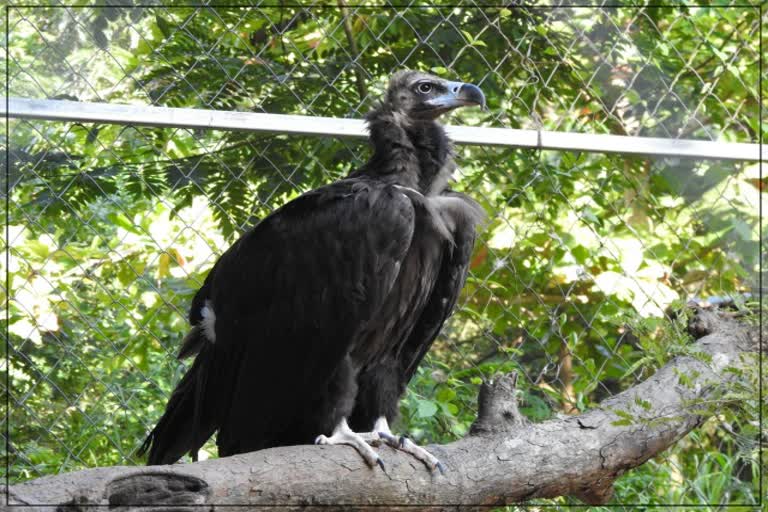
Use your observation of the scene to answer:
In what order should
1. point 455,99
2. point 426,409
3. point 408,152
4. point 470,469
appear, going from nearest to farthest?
1. point 470,469
2. point 408,152
3. point 455,99
4. point 426,409

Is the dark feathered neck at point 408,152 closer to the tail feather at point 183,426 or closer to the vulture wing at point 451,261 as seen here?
the vulture wing at point 451,261

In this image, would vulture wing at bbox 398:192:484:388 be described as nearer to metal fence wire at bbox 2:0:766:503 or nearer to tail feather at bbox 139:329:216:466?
metal fence wire at bbox 2:0:766:503

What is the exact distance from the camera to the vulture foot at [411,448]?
8.60 feet

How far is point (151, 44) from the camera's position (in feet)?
12.0

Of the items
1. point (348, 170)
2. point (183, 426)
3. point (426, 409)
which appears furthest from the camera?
point (348, 170)

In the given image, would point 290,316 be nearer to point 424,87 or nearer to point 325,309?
point 325,309

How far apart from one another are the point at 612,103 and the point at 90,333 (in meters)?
2.42

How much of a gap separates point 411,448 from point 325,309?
488mm

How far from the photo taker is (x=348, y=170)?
394 cm

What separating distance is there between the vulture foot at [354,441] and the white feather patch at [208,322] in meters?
0.51

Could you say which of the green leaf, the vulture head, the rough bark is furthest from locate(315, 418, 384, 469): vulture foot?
the vulture head

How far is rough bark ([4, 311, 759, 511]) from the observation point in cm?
196

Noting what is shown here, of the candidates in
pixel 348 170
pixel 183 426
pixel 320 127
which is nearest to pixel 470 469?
pixel 183 426

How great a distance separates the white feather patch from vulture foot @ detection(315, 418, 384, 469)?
1.68 ft
